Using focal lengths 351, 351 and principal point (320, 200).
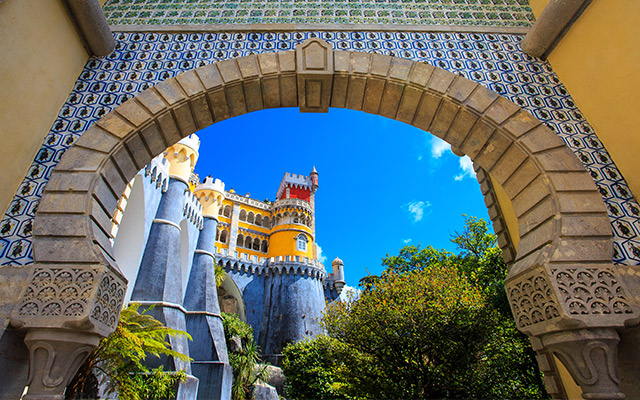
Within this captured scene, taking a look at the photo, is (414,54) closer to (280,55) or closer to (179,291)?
(280,55)

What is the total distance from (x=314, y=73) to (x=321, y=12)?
5.00 ft

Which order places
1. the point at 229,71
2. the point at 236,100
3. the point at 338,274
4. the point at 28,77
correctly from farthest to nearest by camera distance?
the point at 338,274 → the point at 236,100 → the point at 229,71 → the point at 28,77

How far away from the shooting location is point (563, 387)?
3.80 metres

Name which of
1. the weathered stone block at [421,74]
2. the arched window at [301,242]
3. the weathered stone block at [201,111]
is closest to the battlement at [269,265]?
the arched window at [301,242]

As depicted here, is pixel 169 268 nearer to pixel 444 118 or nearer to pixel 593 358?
pixel 444 118

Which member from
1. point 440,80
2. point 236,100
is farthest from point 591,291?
point 236,100

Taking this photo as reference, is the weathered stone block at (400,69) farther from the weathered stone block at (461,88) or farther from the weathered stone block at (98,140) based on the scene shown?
the weathered stone block at (98,140)

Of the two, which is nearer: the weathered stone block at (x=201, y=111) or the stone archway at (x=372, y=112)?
the stone archway at (x=372, y=112)

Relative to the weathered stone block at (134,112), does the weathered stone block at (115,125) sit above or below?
below

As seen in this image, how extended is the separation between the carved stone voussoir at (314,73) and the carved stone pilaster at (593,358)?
339cm


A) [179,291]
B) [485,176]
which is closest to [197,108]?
[485,176]

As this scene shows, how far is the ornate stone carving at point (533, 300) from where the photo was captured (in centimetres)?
275

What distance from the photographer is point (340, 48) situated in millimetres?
4562

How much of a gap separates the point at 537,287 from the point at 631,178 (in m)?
1.63
